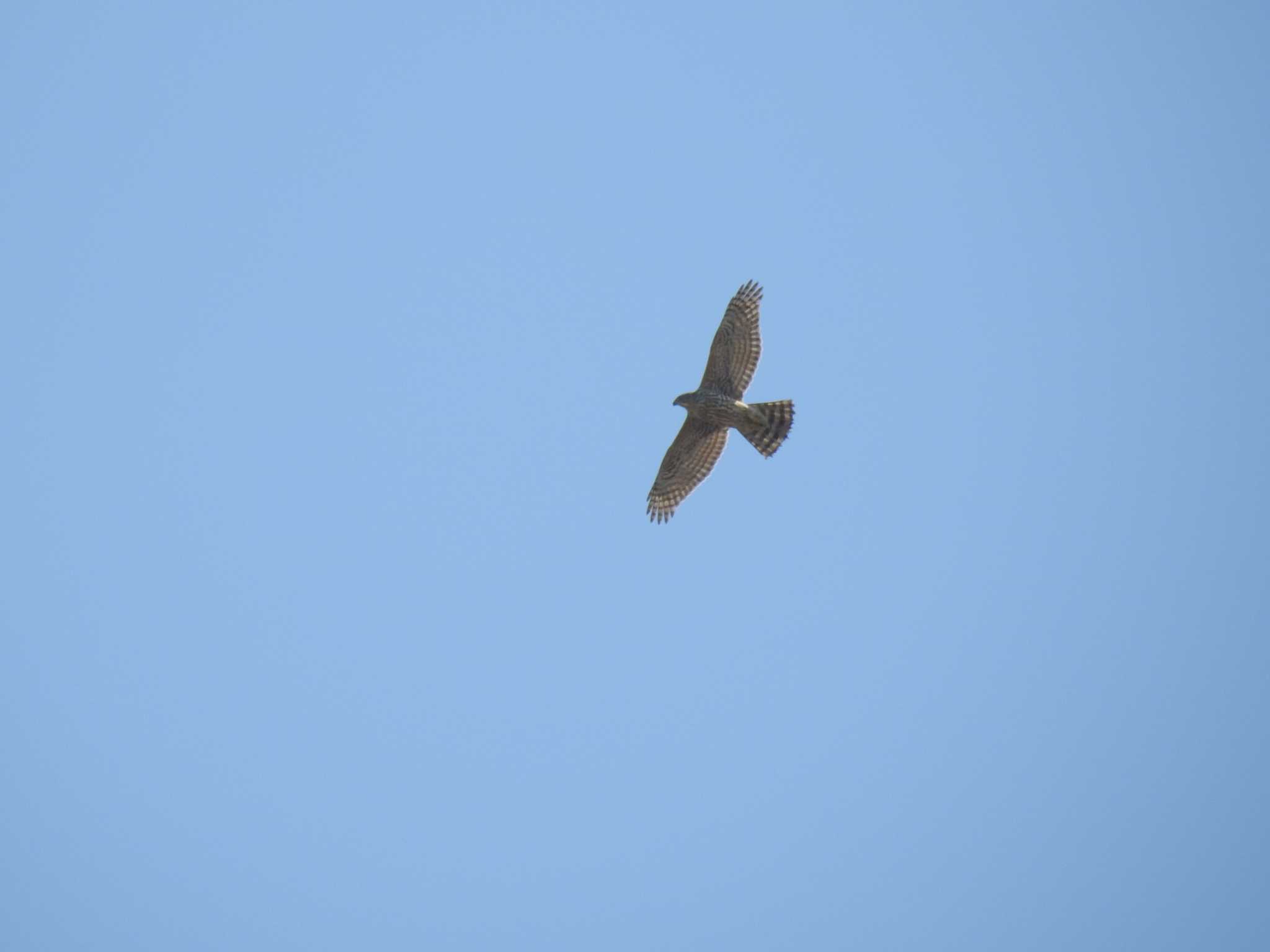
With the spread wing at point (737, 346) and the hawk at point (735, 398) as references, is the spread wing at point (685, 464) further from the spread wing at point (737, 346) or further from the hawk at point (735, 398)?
the spread wing at point (737, 346)

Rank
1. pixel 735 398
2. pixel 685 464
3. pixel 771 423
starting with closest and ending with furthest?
pixel 771 423 → pixel 735 398 → pixel 685 464

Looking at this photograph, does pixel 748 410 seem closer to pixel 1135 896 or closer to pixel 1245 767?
pixel 1135 896

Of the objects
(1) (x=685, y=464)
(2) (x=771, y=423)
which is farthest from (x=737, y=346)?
(1) (x=685, y=464)

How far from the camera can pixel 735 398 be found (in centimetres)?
1936

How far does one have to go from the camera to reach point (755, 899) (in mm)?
87188

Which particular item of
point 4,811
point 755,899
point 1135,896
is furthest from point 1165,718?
point 4,811

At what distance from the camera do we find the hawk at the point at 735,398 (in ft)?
62.3

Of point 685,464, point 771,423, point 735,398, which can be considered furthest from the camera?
point 685,464

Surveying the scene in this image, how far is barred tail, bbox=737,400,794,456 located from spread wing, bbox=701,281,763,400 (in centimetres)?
54

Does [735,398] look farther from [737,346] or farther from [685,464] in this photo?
[685,464]

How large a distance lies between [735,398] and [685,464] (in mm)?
1802

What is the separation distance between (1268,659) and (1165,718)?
14524mm

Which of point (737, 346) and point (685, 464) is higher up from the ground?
point (737, 346)

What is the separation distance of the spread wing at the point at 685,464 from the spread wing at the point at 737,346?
0.79 meters
